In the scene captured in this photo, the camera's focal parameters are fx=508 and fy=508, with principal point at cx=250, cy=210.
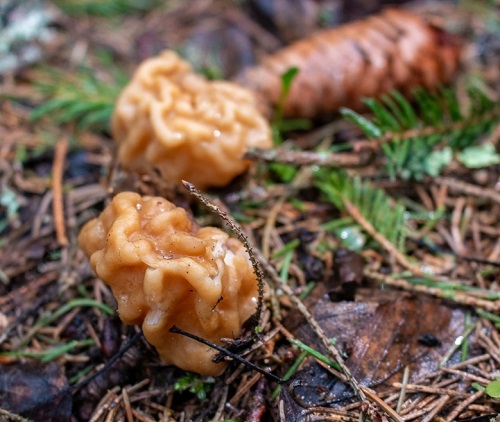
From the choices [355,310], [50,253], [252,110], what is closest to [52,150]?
[50,253]

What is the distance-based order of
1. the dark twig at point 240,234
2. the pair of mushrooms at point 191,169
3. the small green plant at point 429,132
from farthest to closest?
the small green plant at point 429,132 → the pair of mushrooms at point 191,169 → the dark twig at point 240,234

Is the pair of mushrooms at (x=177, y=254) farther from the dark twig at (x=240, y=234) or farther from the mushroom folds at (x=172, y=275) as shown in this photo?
the dark twig at (x=240, y=234)

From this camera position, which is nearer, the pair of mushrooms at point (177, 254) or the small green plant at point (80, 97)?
the pair of mushrooms at point (177, 254)

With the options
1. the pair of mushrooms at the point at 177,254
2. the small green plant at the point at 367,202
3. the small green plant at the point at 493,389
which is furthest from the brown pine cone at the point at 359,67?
the small green plant at the point at 493,389

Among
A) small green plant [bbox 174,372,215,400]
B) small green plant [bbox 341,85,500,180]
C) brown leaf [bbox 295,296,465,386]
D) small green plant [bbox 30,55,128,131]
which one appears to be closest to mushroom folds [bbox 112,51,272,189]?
small green plant [bbox 30,55,128,131]

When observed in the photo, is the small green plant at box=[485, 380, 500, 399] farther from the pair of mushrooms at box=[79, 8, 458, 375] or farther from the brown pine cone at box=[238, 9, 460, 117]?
the brown pine cone at box=[238, 9, 460, 117]

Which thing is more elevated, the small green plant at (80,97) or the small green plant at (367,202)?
the small green plant at (80,97)
